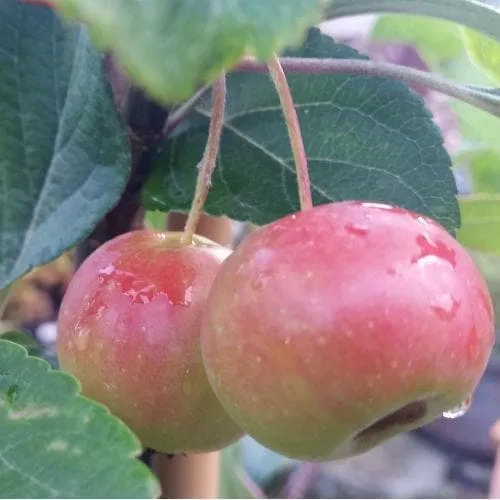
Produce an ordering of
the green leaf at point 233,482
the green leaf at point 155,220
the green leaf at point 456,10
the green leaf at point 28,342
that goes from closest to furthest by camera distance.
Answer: the green leaf at point 456,10, the green leaf at point 28,342, the green leaf at point 155,220, the green leaf at point 233,482

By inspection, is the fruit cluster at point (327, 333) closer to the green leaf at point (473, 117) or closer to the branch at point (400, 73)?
the branch at point (400, 73)

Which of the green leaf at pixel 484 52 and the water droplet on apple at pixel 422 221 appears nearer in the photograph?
the water droplet on apple at pixel 422 221

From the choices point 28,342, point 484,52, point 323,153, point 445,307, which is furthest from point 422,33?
point 445,307

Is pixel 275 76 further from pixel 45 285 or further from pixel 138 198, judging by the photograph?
pixel 45 285

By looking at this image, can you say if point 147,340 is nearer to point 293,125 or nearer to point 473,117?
point 293,125

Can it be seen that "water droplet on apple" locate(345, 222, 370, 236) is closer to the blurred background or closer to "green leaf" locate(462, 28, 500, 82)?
the blurred background

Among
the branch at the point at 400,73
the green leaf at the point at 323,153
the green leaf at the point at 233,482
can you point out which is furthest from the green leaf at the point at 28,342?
the green leaf at the point at 233,482

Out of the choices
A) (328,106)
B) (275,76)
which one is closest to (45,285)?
(328,106)
